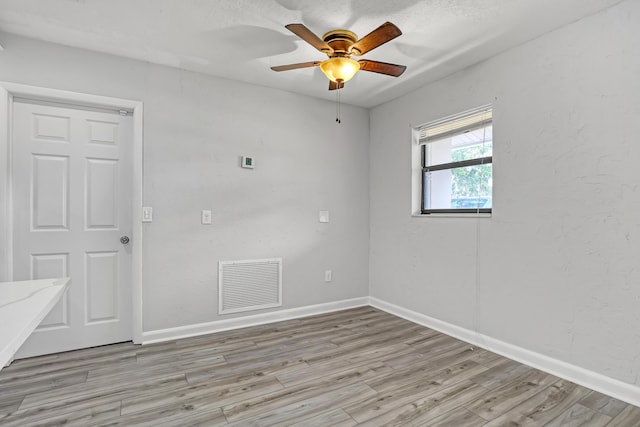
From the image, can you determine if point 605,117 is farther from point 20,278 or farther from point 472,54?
point 20,278

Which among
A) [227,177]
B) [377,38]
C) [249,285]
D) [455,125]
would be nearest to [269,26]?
[377,38]

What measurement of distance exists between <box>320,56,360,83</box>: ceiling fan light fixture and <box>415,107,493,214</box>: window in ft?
4.33

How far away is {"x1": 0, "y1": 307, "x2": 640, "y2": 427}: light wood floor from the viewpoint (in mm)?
1921

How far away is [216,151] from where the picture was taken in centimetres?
330

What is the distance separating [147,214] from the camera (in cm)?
298

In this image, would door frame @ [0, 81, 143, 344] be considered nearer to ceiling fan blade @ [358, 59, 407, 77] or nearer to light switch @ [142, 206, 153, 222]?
light switch @ [142, 206, 153, 222]

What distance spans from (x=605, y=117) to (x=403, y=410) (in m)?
2.24

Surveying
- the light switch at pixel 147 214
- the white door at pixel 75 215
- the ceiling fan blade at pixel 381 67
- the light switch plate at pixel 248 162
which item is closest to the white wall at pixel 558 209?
the ceiling fan blade at pixel 381 67

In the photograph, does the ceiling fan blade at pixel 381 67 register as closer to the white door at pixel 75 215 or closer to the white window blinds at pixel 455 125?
the white window blinds at pixel 455 125

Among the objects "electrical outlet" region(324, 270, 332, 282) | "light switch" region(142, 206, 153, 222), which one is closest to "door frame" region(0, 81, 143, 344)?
"light switch" region(142, 206, 153, 222)

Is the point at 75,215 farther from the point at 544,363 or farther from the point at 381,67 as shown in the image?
the point at 544,363

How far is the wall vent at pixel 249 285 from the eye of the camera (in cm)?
333

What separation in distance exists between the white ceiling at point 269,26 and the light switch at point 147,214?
1.29 metres

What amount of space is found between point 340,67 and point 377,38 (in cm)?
35
